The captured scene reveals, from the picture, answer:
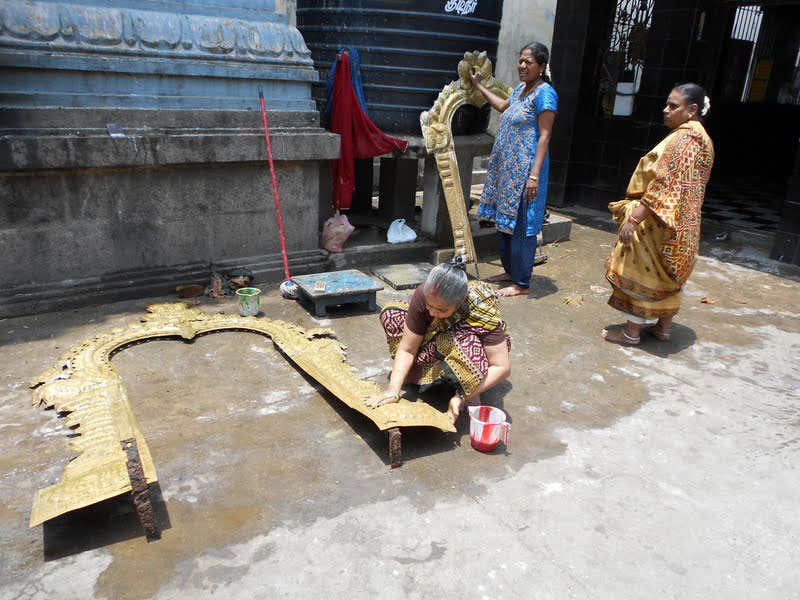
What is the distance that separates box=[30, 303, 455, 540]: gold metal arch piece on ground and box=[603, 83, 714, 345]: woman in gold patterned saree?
6.77 ft

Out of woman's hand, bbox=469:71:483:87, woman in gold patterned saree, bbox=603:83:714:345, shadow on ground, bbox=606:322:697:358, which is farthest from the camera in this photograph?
woman's hand, bbox=469:71:483:87

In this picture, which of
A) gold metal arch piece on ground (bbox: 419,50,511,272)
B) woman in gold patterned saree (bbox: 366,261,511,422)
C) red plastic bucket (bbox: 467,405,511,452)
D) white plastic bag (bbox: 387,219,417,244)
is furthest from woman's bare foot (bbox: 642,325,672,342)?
white plastic bag (bbox: 387,219,417,244)

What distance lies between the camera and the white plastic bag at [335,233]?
5.64 metres

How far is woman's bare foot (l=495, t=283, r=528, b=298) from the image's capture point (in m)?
5.41

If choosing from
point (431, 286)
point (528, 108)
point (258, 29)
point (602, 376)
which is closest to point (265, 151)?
point (258, 29)

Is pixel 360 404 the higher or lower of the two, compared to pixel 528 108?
lower

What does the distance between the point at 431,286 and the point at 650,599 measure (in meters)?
1.57

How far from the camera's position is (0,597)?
85.2 inches

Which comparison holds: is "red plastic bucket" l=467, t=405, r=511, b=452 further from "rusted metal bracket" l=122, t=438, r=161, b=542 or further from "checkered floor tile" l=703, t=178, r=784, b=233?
"checkered floor tile" l=703, t=178, r=784, b=233

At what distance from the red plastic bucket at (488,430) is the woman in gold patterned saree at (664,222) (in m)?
1.81

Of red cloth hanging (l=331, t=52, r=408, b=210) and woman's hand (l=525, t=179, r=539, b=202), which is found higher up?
red cloth hanging (l=331, t=52, r=408, b=210)

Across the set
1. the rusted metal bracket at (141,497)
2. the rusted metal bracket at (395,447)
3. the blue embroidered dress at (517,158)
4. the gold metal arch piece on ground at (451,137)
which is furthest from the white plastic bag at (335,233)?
the rusted metal bracket at (141,497)

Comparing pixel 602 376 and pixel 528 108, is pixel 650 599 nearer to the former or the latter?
pixel 602 376

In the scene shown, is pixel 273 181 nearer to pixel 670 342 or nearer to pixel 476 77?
pixel 476 77
